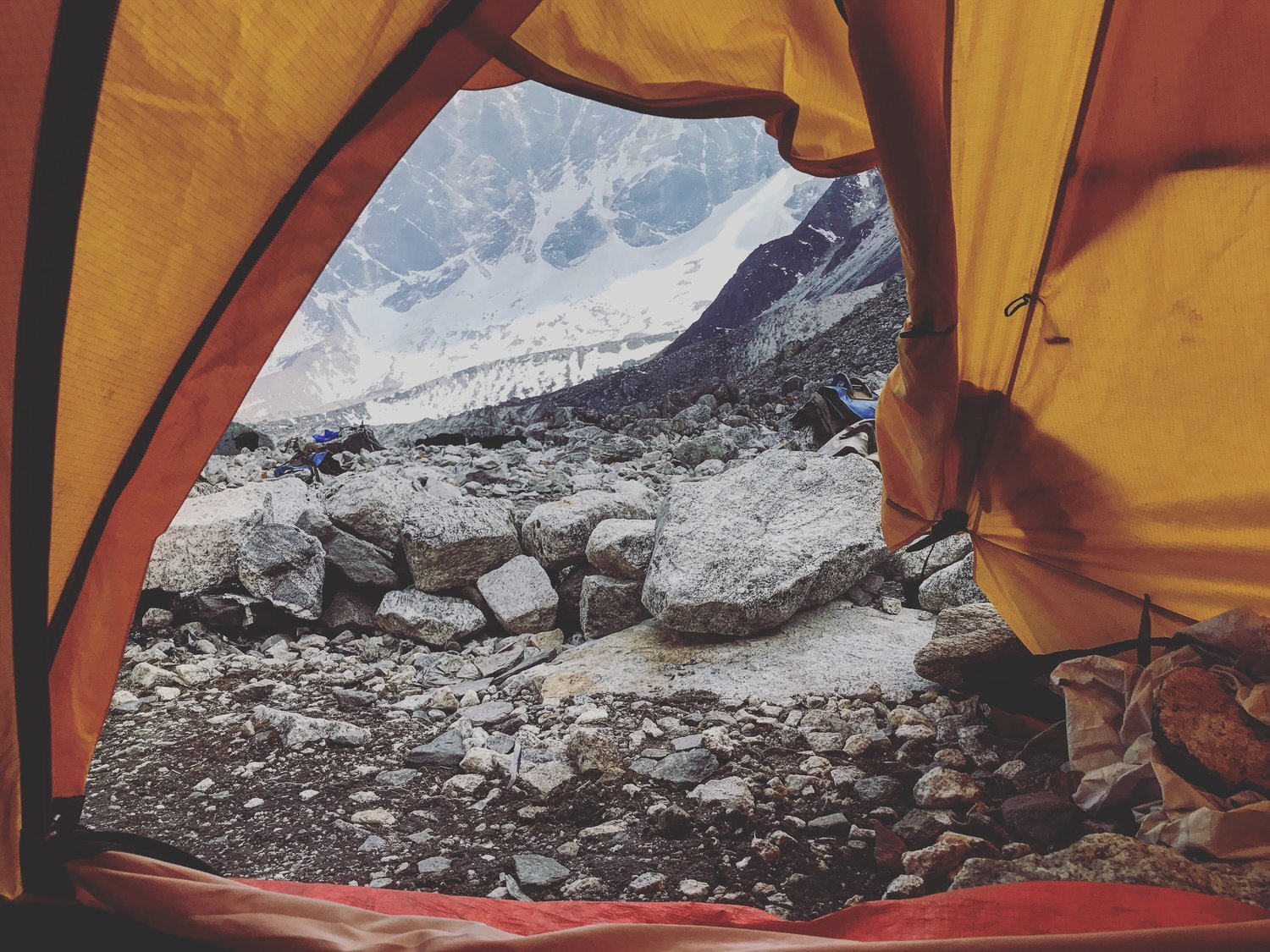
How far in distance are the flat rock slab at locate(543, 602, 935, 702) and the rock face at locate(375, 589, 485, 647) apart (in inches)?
27.6

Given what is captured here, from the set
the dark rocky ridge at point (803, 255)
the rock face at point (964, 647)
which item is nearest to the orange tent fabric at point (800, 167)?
the rock face at point (964, 647)

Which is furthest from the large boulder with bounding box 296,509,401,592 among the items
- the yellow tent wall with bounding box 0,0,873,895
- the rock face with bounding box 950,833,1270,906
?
the rock face with bounding box 950,833,1270,906

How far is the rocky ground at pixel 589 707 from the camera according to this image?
1589mm

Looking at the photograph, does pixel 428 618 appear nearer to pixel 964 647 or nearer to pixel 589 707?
pixel 589 707

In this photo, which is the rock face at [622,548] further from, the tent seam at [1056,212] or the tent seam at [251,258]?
the tent seam at [251,258]

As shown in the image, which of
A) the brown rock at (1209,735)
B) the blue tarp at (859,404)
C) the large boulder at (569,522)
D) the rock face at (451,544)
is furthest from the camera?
the blue tarp at (859,404)

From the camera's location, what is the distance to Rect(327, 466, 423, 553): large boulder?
151 inches

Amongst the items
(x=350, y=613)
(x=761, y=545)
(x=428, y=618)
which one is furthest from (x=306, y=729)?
(x=761, y=545)

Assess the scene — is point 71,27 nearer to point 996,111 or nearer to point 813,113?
point 813,113

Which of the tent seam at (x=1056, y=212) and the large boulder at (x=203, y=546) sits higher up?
the tent seam at (x=1056, y=212)

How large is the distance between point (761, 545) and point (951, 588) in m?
0.90

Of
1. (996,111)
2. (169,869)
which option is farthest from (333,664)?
(996,111)

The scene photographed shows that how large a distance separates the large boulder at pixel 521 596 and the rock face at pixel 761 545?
2.32ft

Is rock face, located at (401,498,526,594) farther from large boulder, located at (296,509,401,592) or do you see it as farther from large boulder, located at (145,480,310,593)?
large boulder, located at (145,480,310,593)
